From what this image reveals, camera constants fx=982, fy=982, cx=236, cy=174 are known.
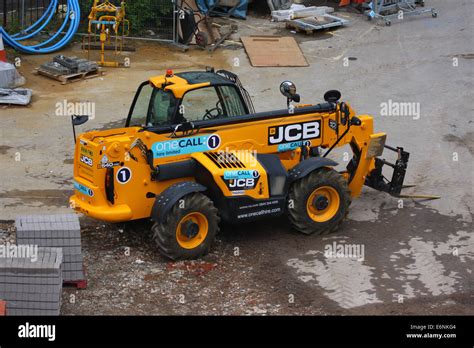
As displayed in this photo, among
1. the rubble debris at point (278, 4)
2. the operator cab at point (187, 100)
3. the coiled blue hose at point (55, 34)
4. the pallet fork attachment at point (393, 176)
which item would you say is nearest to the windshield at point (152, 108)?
the operator cab at point (187, 100)

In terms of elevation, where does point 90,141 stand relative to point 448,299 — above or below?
above

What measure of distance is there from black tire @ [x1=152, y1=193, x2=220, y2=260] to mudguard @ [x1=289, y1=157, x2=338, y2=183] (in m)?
1.25

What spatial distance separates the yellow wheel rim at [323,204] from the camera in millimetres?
12891

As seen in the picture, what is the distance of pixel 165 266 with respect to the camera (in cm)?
1206

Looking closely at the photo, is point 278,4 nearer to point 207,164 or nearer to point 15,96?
point 15,96

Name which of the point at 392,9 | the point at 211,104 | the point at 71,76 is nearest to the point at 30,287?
the point at 211,104

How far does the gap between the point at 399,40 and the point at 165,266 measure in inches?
461

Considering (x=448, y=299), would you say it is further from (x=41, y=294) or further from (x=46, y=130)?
(x=46, y=130)

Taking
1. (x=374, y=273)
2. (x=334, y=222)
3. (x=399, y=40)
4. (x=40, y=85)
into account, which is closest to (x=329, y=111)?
(x=334, y=222)

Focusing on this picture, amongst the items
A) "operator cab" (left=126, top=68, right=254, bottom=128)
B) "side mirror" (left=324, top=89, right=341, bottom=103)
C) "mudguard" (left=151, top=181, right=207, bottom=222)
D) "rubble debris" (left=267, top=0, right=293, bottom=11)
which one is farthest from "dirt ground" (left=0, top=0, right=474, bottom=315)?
"rubble debris" (left=267, top=0, right=293, bottom=11)

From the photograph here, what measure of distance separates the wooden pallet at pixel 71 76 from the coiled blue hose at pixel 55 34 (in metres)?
1.15

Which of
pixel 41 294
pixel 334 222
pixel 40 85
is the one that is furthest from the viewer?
pixel 40 85

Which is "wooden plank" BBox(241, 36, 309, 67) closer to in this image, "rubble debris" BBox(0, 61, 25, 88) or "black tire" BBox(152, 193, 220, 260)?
"rubble debris" BBox(0, 61, 25, 88)

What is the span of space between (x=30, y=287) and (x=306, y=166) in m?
4.07
